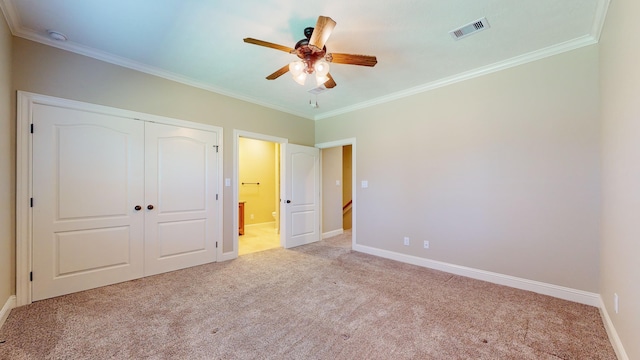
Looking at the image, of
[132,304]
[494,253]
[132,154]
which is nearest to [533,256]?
[494,253]

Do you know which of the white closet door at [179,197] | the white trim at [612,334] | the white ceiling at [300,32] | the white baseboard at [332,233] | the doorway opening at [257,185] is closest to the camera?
the white trim at [612,334]

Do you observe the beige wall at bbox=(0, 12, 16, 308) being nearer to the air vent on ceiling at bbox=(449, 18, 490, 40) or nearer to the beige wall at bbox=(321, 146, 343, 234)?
the air vent on ceiling at bbox=(449, 18, 490, 40)

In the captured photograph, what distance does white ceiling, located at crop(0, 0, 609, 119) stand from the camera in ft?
6.94

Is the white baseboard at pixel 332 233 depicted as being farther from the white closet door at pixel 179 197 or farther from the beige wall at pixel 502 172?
the white closet door at pixel 179 197

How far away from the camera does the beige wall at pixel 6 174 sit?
7.18 feet

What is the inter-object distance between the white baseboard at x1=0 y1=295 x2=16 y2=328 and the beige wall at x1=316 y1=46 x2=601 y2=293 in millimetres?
4283

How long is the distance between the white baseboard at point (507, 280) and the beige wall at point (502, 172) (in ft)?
0.20

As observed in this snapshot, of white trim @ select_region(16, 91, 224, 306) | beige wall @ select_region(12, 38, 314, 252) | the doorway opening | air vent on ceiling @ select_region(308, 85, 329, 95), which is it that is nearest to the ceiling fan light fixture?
air vent on ceiling @ select_region(308, 85, 329, 95)

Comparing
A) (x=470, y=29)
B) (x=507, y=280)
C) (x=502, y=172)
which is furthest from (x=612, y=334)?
(x=470, y=29)

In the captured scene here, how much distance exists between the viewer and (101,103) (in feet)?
9.61

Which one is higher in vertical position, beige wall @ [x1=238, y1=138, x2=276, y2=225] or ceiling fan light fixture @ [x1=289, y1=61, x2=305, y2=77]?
ceiling fan light fixture @ [x1=289, y1=61, x2=305, y2=77]

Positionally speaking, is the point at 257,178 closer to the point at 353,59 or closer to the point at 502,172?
the point at 353,59

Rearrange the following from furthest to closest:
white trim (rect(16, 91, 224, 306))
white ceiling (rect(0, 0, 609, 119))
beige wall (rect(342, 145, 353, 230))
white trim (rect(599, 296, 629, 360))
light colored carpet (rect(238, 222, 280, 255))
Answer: beige wall (rect(342, 145, 353, 230)) < light colored carpet (rect(238, 222, 280, 255)) < white trim (rect(16, 91, 224, 306)) < white ceiling (rect(0, 0, 609, 119)) < white trim (rect(599, 296, 629, 360))

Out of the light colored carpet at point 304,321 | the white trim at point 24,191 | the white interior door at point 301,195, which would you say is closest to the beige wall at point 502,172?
the light colored carpet at point 304,321
